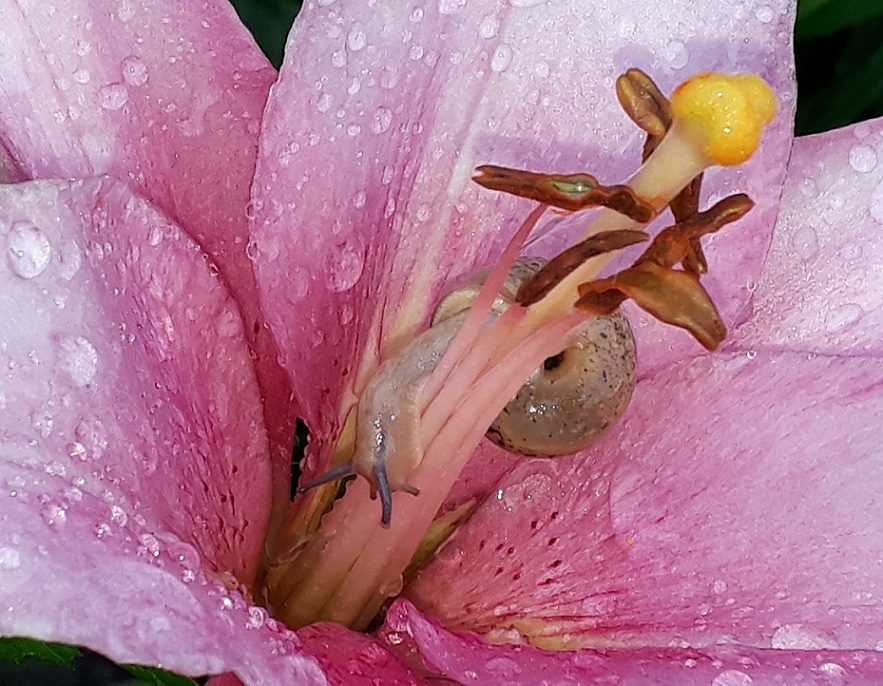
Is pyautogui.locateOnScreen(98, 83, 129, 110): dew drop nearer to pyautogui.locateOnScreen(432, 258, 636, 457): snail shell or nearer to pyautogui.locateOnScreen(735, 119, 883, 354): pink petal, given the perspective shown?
pyautogui.locateOnScreen(432, 258, 636, 457): snail shell

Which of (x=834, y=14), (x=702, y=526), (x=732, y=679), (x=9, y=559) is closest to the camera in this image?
(x=9, y=559)

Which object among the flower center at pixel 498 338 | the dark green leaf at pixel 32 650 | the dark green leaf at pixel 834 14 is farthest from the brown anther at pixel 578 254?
the dark green leaf at pixel 834 14

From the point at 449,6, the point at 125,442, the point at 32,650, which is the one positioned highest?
the point at 449,6

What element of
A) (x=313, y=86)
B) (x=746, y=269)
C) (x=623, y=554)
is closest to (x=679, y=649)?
(x=623, y=554)

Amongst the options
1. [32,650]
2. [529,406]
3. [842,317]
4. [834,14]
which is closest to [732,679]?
[529,406]

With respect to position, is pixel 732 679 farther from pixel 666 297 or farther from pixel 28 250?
pixel 28 250

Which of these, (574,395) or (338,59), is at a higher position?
(338,59)
